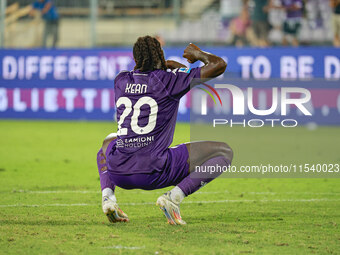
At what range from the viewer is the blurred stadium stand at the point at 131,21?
1934 cm

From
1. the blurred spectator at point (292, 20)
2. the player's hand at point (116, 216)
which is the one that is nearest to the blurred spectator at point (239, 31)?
the blurred spectator at point (292, 20)

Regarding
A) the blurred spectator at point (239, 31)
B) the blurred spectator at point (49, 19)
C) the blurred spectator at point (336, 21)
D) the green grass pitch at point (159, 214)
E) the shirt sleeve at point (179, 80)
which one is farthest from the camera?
the blurred spectator at point (49, 19)

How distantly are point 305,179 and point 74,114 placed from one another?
1059 centimetres

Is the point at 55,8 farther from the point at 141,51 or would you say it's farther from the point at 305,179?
the point at 141,51

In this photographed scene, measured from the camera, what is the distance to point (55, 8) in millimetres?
20328

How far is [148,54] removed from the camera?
19.8 ft

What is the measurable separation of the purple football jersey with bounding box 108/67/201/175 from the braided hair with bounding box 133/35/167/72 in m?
0.07

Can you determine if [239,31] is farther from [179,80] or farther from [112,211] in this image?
[112,211]

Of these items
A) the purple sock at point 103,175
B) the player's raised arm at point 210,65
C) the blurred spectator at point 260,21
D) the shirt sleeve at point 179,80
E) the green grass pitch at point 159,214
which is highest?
the player's raised arm at point 210,65

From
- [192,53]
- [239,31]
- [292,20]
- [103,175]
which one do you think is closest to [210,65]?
[192,53]

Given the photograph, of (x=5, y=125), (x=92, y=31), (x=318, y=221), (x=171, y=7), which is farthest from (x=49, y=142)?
(x=318, y=221)

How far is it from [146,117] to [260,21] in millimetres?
13619

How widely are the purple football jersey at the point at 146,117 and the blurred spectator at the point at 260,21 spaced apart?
42.4 feet

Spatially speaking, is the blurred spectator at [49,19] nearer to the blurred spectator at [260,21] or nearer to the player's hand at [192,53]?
the blurred spectator at [260,21]
